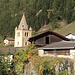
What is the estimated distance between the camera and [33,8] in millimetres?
96062

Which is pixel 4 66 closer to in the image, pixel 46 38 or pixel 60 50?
pixel 60 50

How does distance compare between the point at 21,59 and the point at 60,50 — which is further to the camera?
the point at 21,59

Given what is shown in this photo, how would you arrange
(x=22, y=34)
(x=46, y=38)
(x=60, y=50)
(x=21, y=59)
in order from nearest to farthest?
1. (x=60, y=50)
2. (x=21, y=59)
3. (x=46, y=38)
4. (x=22, y=34)

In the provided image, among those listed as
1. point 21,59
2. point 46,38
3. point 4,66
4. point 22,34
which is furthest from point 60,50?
point 22,34

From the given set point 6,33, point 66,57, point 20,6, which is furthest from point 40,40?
point 20,6

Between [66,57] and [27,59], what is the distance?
3751mm

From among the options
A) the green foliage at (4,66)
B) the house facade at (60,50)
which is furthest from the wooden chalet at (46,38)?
the green foliage at (4,66)

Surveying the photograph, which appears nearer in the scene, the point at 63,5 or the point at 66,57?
the point at 66,57

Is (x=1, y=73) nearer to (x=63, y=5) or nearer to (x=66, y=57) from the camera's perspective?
(x=66, y=57)

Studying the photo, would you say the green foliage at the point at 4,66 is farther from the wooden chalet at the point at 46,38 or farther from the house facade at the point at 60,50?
the wooden chalet at the point at 46,38

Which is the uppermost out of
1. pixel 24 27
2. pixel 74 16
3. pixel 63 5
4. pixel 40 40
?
pixel 63 5

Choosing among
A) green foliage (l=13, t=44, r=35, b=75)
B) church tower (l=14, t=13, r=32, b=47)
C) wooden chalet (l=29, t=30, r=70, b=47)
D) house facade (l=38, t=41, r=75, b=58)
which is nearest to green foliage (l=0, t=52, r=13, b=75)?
green foliage (l=13, t=44, r=35, b=75)

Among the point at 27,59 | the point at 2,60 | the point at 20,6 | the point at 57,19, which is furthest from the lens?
the point at 20,6

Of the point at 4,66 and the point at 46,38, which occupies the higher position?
the point at 46,38
